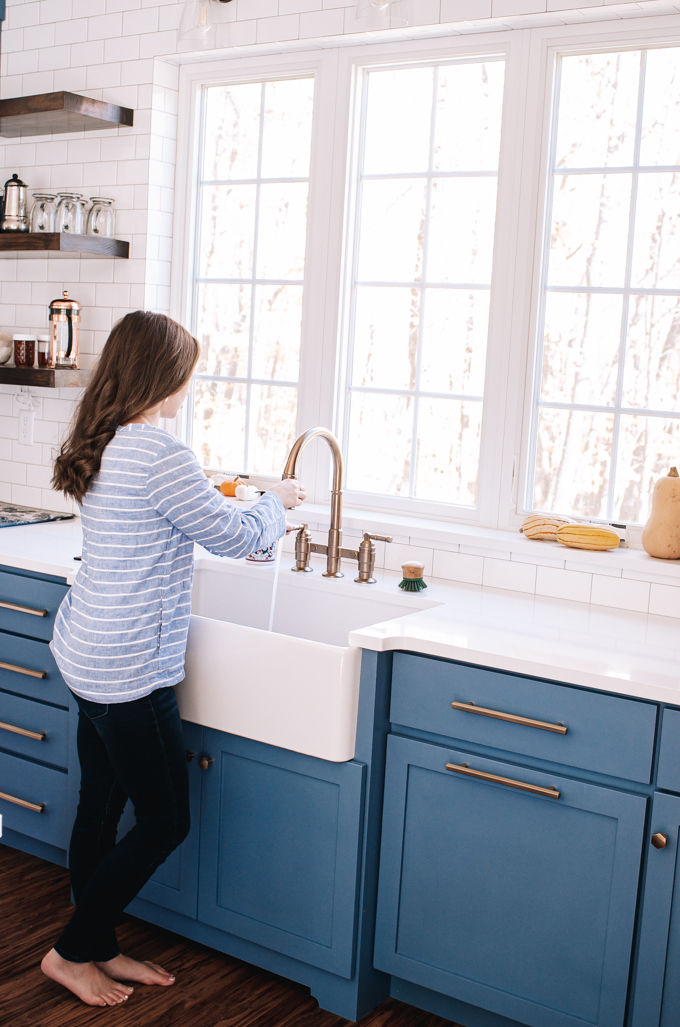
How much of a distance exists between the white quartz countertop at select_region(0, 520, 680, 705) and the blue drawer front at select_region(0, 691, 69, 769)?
15.7 inches

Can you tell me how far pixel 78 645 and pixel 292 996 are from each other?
1.01 m

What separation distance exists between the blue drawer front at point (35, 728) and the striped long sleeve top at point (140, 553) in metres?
0.65

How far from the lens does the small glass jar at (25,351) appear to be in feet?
11.5

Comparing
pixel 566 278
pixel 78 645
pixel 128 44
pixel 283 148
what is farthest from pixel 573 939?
pixel 128 44

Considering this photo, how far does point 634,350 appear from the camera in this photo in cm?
269

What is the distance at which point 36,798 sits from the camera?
2.80m

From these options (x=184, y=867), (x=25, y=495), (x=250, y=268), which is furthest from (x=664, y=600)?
(x=25, y=495)

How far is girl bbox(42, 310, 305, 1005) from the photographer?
6.65 feet

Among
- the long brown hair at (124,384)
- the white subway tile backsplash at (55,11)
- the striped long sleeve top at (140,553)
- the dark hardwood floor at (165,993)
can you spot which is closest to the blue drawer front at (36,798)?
the dark hardwood floor at (165,993)

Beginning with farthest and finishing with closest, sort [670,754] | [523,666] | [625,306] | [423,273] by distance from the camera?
[423,273], [625,306], [523,666], [670,754]

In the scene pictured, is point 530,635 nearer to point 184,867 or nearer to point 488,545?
point 488,545

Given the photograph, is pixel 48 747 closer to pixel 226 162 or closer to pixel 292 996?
pixel 292 996

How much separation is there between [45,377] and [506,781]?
84.2 inches

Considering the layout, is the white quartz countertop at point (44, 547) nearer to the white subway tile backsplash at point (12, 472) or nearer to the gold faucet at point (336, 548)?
the white subway tile backsplash at point (12, 472)
